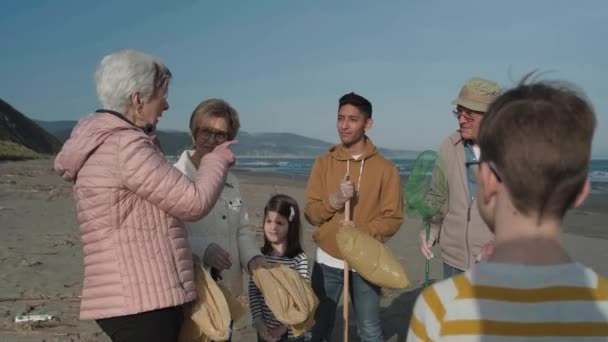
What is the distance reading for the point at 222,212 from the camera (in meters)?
3.46

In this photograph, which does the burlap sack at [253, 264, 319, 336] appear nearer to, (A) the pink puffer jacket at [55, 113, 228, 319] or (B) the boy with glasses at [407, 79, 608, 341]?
(A) the pink puffer jacket at [55, 113, 228, 319]

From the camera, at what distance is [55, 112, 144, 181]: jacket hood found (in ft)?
7.29

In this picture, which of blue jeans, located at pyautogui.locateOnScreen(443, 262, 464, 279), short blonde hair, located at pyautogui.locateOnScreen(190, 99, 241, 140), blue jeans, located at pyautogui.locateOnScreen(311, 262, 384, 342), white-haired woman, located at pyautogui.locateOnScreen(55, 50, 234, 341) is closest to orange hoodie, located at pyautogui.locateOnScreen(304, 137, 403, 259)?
blue jeans, located at pyautogui.locateOnScreen(311, 262, 384, 342)

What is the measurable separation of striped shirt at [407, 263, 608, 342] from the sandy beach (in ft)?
12.8

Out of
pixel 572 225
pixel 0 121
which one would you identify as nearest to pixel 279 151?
pixel 0 121

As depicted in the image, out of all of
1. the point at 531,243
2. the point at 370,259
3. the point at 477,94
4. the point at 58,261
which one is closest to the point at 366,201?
the point at 370,259

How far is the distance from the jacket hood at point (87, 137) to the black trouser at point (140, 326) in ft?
2.15

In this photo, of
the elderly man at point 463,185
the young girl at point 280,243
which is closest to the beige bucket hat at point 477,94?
the elderly man at point 463,185

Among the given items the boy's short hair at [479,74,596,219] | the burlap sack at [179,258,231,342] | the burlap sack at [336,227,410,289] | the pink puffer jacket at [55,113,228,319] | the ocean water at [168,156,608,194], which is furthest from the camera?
the ocean water at [168,156,608,194]

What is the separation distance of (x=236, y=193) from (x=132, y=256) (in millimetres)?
1401

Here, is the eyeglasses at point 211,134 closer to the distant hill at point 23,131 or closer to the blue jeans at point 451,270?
the blue jeans at point 451,270

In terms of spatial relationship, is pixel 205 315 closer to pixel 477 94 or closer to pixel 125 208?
pixel 125 208

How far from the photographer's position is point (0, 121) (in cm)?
5328

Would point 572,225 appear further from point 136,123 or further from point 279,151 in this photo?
point 279,151
